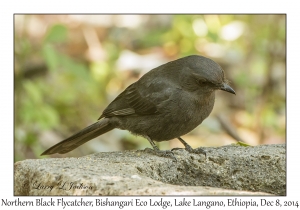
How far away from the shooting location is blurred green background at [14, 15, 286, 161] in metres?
8.95

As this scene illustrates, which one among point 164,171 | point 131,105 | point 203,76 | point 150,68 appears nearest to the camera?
point 164,171

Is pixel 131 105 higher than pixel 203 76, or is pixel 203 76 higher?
pixel 203 76

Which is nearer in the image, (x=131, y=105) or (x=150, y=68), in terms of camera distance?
(x=131, y=105)

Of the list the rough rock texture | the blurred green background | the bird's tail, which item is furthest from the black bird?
the blurred green background

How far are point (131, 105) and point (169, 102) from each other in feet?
1.82

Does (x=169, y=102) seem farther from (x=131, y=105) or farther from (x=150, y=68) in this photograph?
(x=150, y=68)

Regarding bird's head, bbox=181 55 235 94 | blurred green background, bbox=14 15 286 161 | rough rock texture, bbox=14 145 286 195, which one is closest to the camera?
rough rock texture, bbox=14 145 286 195

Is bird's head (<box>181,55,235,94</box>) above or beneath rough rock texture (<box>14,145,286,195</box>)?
above

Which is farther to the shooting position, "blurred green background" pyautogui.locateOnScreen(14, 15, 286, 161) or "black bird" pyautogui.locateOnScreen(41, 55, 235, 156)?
"blurred green background" pyautogui.locateOnScreen(14, 15, 286, 161)

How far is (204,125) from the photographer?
355 inches

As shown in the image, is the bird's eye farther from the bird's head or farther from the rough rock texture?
the rough rock texture

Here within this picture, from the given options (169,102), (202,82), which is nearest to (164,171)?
(169,102)

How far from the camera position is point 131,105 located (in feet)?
19.6

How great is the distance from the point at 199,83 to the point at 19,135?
3306 mm
